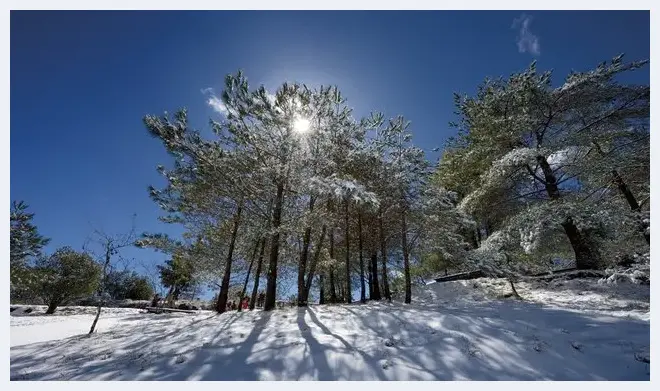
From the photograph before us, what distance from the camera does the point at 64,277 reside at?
59.5ft

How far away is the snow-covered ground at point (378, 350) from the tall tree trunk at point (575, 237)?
110 inches

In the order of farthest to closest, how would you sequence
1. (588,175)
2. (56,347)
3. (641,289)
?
1. (641,289)
2. (588,175)
3. (56,347)

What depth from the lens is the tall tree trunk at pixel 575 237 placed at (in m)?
11.0

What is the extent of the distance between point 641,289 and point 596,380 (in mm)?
8686

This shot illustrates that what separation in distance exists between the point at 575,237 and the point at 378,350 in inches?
404

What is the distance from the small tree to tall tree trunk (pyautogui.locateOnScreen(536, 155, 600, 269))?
84.3ft

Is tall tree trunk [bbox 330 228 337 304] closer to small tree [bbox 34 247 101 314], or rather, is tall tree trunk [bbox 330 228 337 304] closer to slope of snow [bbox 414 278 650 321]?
slope of snow [bbox 414 278 650 321]

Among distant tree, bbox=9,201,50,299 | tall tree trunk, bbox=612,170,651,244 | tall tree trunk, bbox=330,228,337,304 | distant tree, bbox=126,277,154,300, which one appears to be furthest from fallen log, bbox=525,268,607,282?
distant tree, bbox=126,277,154,300

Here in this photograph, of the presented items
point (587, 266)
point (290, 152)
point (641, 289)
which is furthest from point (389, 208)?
point (641, 289)

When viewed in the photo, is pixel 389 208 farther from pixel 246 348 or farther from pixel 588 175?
pixel 246 348

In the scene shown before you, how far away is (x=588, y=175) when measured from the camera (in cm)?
869

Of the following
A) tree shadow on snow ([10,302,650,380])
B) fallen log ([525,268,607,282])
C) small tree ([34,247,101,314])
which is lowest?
tree shadow on snow ([10,302,650,380])

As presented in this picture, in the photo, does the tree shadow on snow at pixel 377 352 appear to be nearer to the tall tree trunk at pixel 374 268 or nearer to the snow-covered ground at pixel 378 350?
the snow-covered ground at pixel 378 350

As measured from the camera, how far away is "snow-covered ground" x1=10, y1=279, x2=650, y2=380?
4539mm
